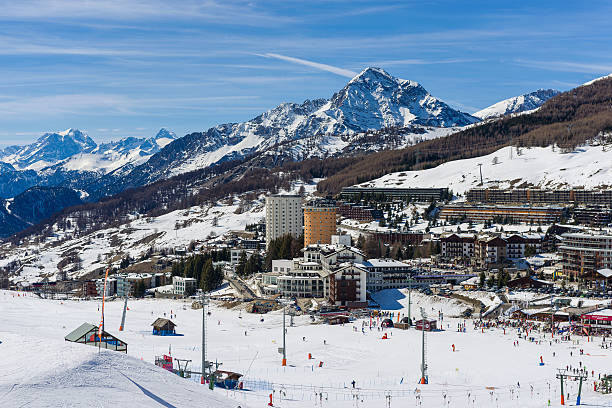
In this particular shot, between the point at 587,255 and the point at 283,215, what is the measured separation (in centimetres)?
6454

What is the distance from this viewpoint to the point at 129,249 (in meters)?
199

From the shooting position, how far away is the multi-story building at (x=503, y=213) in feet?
445

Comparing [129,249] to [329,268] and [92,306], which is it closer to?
[92,306]

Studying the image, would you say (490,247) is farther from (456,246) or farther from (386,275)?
(386,275)

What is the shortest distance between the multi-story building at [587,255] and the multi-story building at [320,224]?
41.6 metres

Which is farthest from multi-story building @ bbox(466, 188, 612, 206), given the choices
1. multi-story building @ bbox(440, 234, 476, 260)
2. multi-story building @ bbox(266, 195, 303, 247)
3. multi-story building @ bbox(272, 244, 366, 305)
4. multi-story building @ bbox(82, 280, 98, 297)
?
multi-story building @ bbox(82, 280, 98, 297)

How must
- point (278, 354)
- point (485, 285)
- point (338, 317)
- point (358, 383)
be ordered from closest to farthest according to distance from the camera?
1. point (358, 383)
2. point (278, 354)
3. point (338, 317)
4. point (485, 285)

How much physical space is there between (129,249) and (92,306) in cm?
11185

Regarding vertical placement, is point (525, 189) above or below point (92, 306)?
above

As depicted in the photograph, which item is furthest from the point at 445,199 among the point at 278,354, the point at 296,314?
the point at 278,354

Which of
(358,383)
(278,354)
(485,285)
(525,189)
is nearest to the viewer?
(358,383)

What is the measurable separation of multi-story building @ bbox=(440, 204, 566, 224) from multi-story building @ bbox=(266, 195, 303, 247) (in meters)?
31.5

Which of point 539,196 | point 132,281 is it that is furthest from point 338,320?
point 539,196

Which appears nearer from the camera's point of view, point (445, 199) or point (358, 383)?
point (358, 383)
